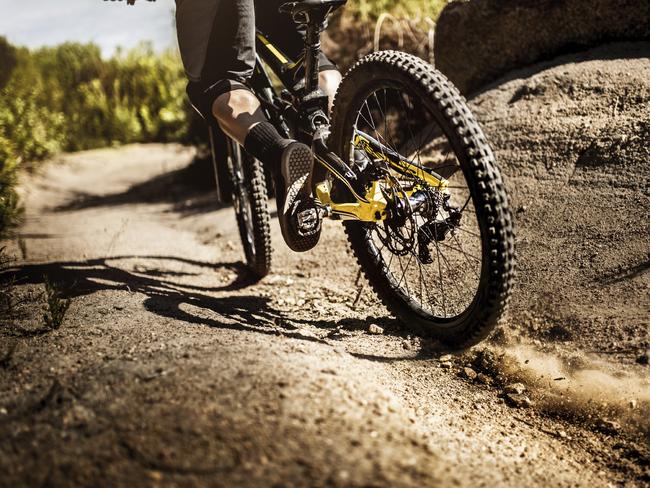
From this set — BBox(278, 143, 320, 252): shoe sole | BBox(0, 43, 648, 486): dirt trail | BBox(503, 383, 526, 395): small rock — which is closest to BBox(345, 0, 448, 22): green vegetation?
BBox(0, 43, 648, 486): dirt trail

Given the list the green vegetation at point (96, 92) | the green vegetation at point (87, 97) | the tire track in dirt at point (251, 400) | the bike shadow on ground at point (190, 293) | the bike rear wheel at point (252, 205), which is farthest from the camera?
the green vegetation at point (96, 92)

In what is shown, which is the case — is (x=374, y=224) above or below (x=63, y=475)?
above

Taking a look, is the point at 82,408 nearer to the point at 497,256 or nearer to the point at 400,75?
the point at 497,256

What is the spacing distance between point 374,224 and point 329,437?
52.4 inches

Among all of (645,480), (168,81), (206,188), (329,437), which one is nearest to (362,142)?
(329,437)

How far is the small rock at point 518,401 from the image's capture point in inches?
87.1

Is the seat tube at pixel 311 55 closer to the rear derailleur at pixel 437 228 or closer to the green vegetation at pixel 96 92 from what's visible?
the rear derailleur at pixel 437 228

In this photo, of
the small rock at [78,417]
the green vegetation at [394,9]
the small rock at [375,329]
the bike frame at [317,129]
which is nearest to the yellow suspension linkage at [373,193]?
the bike frame at [317,129]

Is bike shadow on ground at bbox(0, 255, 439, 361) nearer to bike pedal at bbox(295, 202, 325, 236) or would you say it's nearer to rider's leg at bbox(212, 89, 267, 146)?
bike pedal at bbox(295, 202, 325, 236)

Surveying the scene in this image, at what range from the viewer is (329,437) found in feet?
5.05

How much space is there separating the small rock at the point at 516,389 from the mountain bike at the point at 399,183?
0.24 meters

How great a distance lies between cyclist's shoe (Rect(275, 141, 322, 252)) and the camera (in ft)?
7.97

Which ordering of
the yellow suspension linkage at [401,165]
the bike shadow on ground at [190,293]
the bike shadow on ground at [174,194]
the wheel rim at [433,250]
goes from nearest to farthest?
the yellow suspension linkage at [401,165], the wheel rim at [433,250], the bike shadow on ground at [190,293], the bike shadow on ground at [174,194]

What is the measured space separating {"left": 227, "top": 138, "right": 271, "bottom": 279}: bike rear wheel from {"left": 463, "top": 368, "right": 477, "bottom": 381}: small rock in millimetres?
1469
